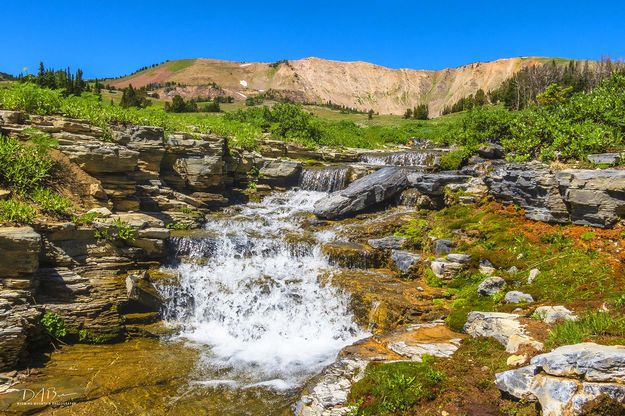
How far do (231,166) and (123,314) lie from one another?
436 inches

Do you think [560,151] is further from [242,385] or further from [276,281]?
[242,385]

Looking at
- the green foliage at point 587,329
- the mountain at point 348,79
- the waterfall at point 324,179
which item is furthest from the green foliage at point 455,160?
the mountain at point 348,79

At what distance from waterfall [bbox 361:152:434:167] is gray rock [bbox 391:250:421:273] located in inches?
415

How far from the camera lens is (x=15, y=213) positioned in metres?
10.8

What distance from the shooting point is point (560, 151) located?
15031 mm

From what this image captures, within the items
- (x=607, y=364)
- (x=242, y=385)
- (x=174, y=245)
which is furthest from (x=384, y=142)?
(x=607, y=364)

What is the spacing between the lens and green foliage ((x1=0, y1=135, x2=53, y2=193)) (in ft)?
40.9

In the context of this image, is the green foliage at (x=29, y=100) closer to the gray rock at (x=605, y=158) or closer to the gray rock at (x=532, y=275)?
the gray rock at (x=532, y=275)

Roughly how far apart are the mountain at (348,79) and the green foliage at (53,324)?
88.3 metres

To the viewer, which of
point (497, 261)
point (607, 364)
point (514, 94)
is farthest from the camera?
point (514, 94)

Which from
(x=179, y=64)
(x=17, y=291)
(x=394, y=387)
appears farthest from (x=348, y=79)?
(x=394, y=387)

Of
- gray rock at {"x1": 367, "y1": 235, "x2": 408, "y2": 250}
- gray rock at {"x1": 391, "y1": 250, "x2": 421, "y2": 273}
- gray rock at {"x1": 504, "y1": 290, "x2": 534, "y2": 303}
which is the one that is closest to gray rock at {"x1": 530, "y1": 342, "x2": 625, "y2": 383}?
gray rock at {"x1": 504, "y1": 290, "x2": 534, "y2": 303}

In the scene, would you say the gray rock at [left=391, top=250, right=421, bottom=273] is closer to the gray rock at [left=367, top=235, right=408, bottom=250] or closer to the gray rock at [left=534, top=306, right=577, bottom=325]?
the gray rock at [left=367, top=235, right=408, bottom=250]

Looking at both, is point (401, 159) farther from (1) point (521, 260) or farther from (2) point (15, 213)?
(2) point (15, 213)
